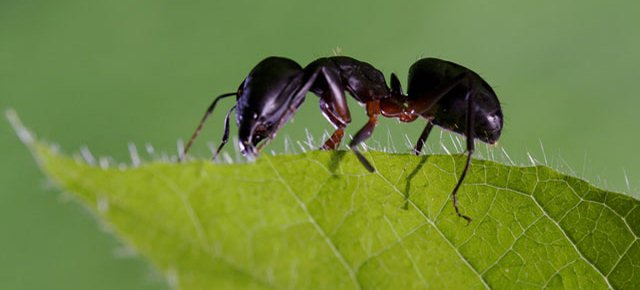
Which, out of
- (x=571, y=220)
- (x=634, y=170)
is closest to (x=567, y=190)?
(x=571, y=220)

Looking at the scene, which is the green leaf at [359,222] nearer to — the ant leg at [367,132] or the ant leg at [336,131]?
the ant leg at [367,132]

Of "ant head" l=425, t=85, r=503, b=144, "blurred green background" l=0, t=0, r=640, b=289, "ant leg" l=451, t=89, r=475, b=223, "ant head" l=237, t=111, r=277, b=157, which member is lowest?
"blurred green background" l=0, t=0, r=640, b=289

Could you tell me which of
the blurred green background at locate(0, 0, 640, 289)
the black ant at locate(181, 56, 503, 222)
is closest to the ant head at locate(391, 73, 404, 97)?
the black ant at locate(181, 56, 503, 222)

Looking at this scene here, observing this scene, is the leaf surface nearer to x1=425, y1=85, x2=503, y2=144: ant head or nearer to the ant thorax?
x1=425, y1=85, x2=503, y2=144: ant head

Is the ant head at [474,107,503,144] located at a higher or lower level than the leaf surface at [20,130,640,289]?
lower

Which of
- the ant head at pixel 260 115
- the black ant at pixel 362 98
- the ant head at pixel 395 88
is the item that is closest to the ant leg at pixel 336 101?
the black ant at pixel 362 98

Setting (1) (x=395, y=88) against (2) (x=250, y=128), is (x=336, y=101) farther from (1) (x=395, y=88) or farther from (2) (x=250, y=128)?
(1) (x=395, y=88)

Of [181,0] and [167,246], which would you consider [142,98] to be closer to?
[181,0]
